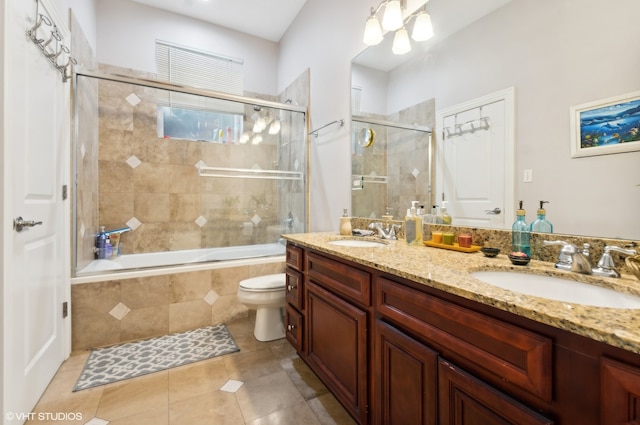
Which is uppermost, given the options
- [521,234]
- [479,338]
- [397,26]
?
[397,26]

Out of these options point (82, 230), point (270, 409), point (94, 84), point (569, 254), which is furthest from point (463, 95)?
point (94, 84)

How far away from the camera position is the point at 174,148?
9.83 feet

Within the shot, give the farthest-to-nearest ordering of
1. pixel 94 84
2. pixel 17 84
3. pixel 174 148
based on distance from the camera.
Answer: pixel 174 148 → pixel 94 84 → pixel 17 84

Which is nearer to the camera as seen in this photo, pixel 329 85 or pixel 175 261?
pixel 329 85

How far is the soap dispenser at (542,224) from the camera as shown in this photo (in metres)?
1.05

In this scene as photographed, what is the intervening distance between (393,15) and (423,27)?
0.65ft

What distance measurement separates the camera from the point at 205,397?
1.49m

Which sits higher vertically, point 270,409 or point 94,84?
point 94,84

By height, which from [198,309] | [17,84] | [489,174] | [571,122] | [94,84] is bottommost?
[198,309]

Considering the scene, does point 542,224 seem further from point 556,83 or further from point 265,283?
point 265,283

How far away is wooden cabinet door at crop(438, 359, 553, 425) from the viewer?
622mm

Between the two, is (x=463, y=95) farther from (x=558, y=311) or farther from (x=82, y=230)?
(x=82, y=230)

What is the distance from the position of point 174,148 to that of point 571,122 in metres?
3.18

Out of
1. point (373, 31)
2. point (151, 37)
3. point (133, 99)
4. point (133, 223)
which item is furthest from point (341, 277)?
point (151, 37)
